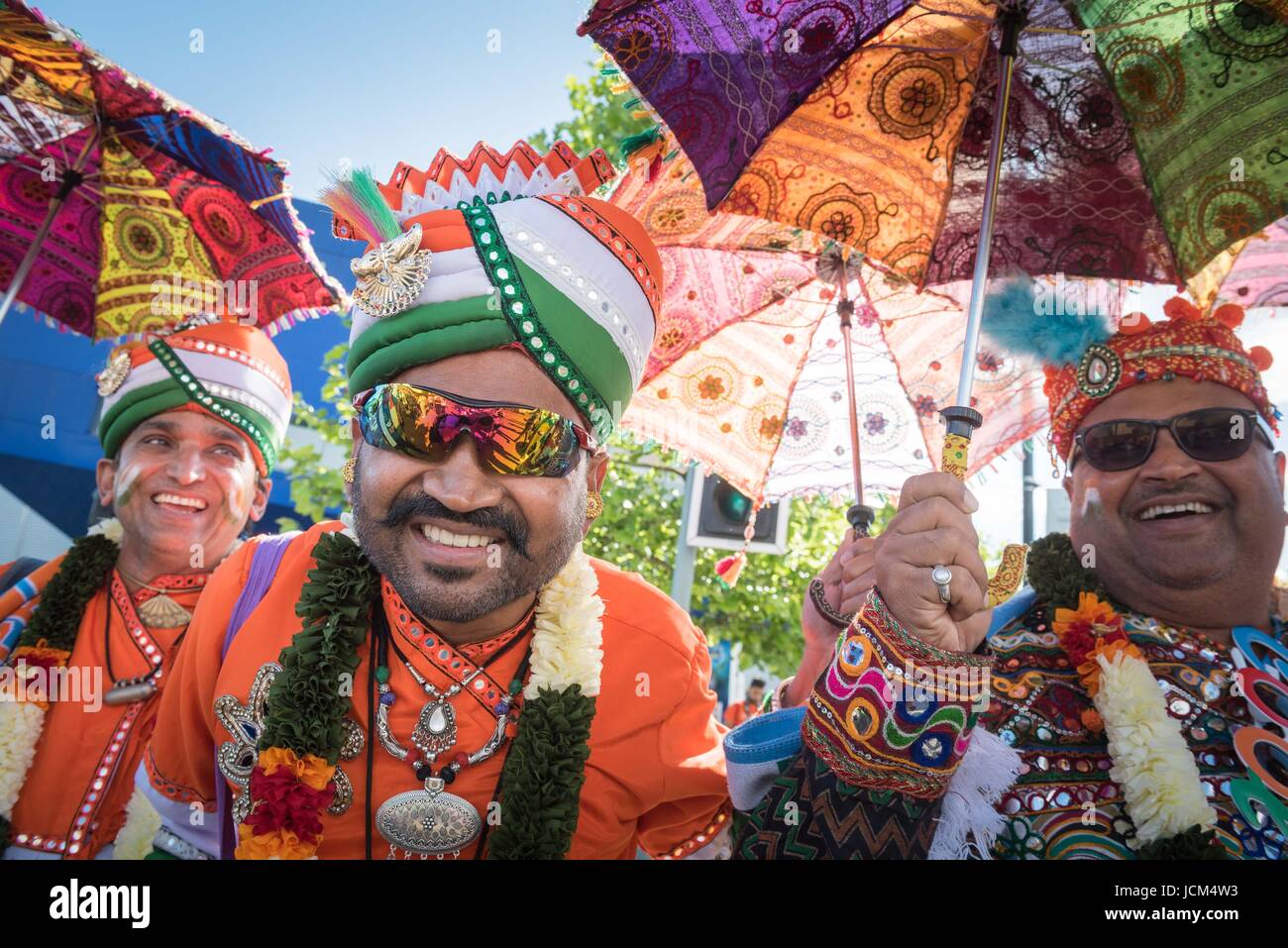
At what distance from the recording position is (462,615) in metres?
2.17

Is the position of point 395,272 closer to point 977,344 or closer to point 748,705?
point 977,344

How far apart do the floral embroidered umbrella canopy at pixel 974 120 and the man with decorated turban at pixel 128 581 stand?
7.64 ft

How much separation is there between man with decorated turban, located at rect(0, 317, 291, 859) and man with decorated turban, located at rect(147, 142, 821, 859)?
0.84 m

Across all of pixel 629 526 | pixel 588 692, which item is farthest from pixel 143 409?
pixel 629 526

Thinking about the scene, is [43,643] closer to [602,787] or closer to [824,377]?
[602,787]

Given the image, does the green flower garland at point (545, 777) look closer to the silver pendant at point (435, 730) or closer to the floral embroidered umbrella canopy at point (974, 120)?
the silver pendant at point (435, 730)

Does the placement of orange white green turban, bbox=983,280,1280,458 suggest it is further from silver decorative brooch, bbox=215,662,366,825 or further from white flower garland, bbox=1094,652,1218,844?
silver decorative brooch, bbox=215,662,366,825

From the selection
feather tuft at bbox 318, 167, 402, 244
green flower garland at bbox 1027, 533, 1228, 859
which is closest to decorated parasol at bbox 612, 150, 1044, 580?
green flower garland at bbox 1027, 533, 1228, 859

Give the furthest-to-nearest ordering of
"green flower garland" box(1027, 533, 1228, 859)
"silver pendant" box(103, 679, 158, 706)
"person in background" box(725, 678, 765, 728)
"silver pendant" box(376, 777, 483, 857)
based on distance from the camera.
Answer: "person in background" box(725, 678, 765, 728) < "silver pendant" box(103, 679, 158, 706) < "green flower garland" box(1027, 533, 1228, 859) < "silver pendant" box(376, 777, 483, 857)

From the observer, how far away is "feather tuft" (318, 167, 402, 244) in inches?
92.6

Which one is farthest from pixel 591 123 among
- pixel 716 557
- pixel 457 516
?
pixel 457 516

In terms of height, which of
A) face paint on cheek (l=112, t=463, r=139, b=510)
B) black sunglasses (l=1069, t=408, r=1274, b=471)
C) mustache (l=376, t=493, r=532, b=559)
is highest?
black sunglasses (l=1069, t=408, r=1274, b=471)

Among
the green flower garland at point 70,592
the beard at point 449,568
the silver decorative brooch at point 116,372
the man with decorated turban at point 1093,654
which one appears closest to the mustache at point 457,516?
the beard at point 449,568

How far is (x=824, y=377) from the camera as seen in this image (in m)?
3.54
